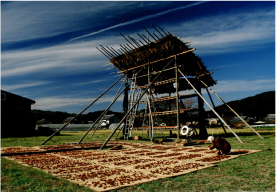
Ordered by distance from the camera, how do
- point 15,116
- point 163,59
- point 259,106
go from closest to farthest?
point 163,59, point 15,116, point 259,106

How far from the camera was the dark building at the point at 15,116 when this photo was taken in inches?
1215

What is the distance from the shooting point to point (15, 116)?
3198 cm

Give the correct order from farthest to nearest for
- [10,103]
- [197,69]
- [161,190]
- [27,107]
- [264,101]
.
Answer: [264,101], [27,107], [10,103], [197,69], [161,190]

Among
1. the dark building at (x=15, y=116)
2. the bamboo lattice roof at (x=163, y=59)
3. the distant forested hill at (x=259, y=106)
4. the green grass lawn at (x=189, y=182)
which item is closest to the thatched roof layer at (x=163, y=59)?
the bamboo lattice roof at (x=163, y=59)

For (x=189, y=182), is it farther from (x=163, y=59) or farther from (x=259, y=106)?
(x=259, y=106)

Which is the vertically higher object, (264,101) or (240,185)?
(264,101)

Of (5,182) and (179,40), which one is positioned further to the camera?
(179,40)

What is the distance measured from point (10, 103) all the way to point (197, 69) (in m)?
26.4

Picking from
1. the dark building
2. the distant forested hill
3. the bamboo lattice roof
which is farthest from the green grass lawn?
the distant forested hill

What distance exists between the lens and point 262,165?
24.9ft

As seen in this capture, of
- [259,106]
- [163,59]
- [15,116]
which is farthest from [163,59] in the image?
[259,106]

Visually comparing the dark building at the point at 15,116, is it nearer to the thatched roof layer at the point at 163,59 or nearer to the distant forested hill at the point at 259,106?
the thatched roof layer at the point at 163,59

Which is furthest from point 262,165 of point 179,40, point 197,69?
point 197,69

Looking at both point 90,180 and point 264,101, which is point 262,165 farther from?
point 264,101
